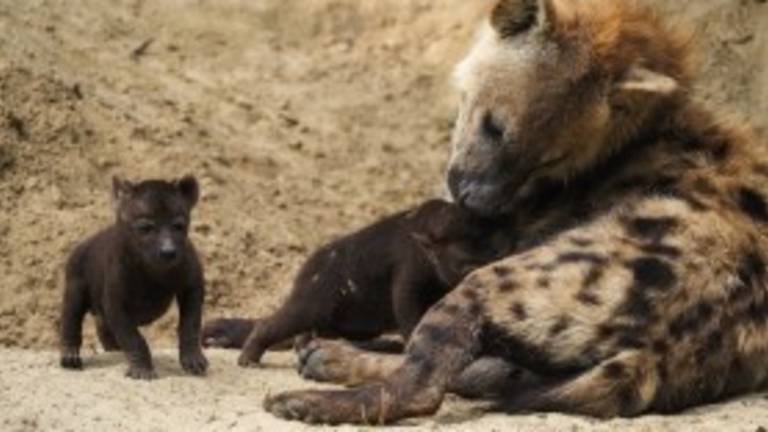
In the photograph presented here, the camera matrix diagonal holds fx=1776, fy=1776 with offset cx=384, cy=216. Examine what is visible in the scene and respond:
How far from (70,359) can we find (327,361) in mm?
985

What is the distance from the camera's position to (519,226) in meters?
6.63

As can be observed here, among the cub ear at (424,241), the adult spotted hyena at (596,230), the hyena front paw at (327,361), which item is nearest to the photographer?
the adult spotted hyena at (596,230)

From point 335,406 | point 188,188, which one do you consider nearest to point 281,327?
point 188,188

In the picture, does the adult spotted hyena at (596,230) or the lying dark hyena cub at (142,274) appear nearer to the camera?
the adult spotted hyena at (596,230)

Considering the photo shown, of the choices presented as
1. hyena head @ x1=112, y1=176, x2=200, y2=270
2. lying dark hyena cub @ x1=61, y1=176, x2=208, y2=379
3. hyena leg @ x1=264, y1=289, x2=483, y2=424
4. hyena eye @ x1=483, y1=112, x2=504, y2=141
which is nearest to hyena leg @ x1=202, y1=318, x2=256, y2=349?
lying dark hyena cub @ x1=61, y1=176, x2=208, y2=379

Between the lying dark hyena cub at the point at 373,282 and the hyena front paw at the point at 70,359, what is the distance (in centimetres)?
71

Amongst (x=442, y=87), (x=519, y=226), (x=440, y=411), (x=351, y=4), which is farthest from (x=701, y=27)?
(x=440, y=411)

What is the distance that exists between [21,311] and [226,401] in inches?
104

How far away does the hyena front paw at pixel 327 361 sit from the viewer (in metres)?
6.62

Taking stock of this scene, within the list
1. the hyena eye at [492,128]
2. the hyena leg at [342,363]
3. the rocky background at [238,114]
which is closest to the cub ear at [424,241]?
the hyena leg at [342,363]

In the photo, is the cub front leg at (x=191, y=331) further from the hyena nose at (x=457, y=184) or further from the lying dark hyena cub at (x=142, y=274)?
the hyena nose at (x=457, y=184)

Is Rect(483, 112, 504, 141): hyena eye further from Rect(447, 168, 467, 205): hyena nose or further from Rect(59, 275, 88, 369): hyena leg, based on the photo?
Rect(59, 275, 88, 369): hyena leg

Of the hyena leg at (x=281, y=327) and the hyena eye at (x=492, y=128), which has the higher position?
the hyena eye at (x=492, y=128)

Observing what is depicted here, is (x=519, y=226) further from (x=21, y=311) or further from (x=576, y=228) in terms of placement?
(x=21, y=311)
